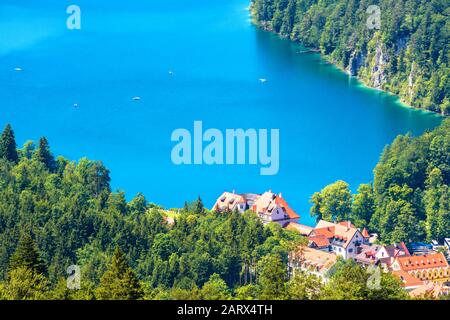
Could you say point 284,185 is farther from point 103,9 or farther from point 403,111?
point 103,9

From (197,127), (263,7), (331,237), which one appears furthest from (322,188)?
(263,7)

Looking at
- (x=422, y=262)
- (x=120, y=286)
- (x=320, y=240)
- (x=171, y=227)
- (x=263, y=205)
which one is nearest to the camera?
(x=120, y=286)

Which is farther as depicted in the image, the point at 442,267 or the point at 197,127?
the point at 197,127

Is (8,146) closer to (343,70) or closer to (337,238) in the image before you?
(337,238)

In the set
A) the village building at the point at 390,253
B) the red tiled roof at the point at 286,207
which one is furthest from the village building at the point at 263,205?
the village building at the point at 390,253

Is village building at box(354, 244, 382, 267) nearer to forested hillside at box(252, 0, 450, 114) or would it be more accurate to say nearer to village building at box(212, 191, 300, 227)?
village building at box(212, 191, 300, 227)

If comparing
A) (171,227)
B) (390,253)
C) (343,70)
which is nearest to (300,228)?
(390,253)
